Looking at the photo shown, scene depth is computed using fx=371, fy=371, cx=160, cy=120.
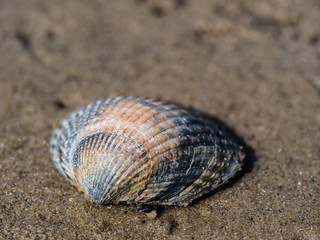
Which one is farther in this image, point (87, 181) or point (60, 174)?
point (60, 174)

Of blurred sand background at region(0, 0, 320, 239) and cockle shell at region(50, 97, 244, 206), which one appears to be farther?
blurred sand background at region(0, 0, 320, 239)

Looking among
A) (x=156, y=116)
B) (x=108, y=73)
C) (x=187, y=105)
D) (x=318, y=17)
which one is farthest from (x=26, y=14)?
(x=318, y=17)

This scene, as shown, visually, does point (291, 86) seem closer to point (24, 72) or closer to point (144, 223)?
point (144, 223)

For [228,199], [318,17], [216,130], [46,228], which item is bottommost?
[46,228]

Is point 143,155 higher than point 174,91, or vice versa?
point 143,155

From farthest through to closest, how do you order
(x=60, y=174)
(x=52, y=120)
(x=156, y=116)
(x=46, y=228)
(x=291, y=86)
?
(x=291, y=86) < (x=52, y=120) < (x=60, y=174) < (x=156, y=116) < (x=46, y=228)
